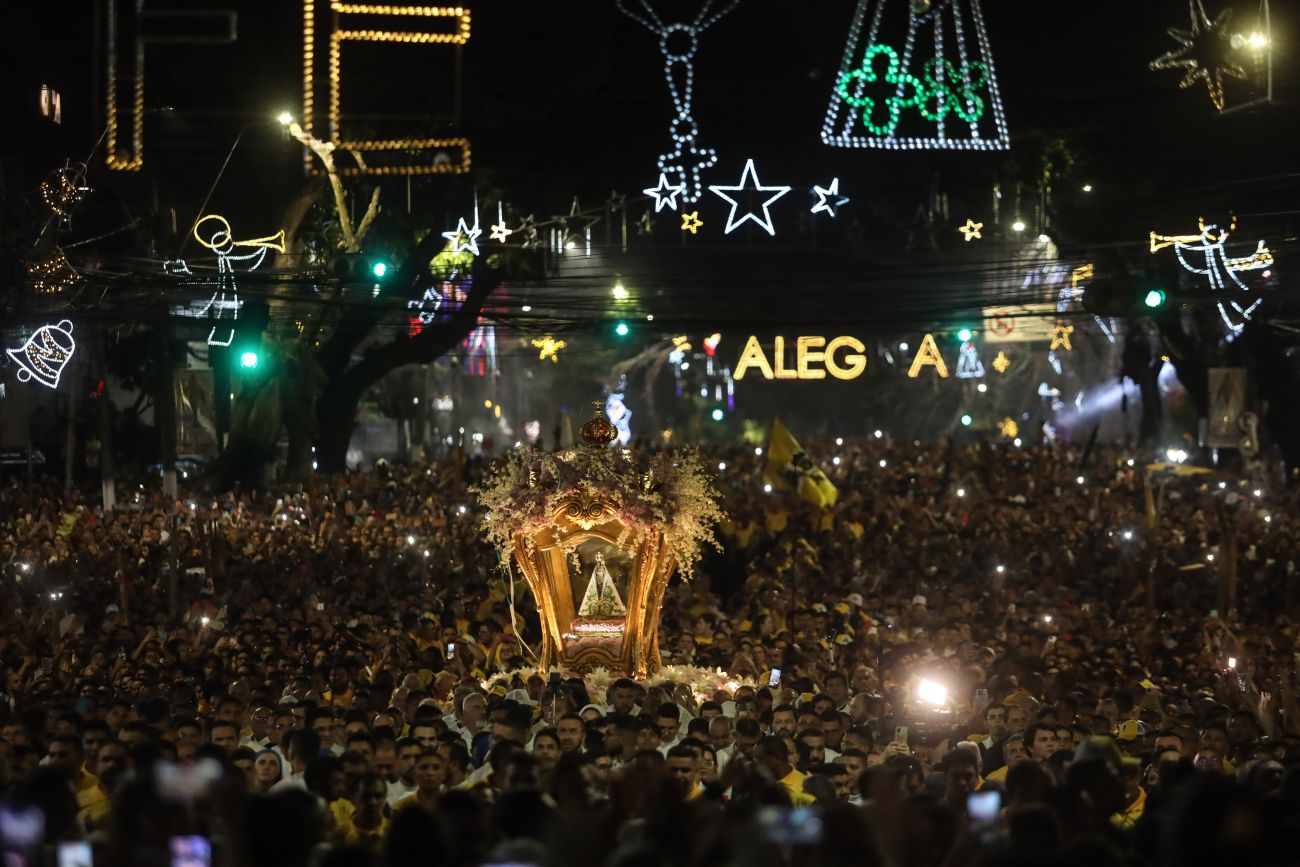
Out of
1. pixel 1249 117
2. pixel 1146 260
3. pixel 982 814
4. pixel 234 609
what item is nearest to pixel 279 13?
pixel 234 609

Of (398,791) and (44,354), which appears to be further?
(44,354)

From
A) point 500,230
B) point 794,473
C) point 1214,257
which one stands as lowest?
point 794,473

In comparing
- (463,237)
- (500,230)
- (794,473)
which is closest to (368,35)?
(794,473)

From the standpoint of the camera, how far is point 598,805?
263 inches

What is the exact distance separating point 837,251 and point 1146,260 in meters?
9.76

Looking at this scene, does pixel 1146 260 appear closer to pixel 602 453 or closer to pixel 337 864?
pixel 602 453

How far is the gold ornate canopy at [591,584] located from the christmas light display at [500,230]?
1256 centimetres

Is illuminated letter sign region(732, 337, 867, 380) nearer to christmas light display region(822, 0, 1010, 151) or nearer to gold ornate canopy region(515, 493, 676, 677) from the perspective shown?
christmas light display region(822, 0, 1010, 151)

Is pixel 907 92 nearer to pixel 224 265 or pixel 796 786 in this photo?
pixel 224 265

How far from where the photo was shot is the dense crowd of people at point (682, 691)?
5992 mm

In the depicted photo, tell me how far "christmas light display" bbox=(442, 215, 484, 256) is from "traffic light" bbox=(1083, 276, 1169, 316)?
13.6 metres

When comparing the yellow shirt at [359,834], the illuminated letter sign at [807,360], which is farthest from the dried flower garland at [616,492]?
the yellow shirt at [359,834]

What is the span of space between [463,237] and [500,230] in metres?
2.56

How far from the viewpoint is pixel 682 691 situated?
13.8m
